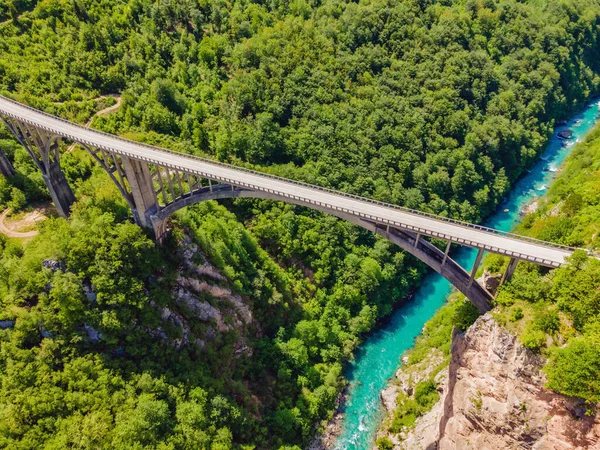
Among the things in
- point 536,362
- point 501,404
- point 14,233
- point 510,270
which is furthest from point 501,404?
point 14,233

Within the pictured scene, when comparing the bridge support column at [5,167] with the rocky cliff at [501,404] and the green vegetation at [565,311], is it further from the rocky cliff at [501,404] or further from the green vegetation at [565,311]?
the green vegetation at [565,311]

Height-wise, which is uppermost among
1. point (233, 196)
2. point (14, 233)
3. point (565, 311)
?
point (233, 196)

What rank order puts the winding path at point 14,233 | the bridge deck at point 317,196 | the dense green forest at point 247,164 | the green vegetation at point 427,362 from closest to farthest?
the bridge deck at point 317,196, the dense green forest at point 247,164, the green vegetation at point 427,362, the winding path at point 14,233

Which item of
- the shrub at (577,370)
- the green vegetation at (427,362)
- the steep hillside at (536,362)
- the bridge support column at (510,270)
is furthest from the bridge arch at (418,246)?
the shrub at (577,370)

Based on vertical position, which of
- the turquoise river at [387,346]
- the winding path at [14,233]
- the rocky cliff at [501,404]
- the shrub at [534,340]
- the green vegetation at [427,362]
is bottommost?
the turquoise river at [387,346]

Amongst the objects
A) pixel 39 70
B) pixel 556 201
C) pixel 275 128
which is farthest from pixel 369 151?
pixel 39 70

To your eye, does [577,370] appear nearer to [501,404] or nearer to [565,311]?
[565,311]

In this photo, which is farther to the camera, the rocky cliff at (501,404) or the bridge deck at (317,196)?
the bridge deck at (317,196)
